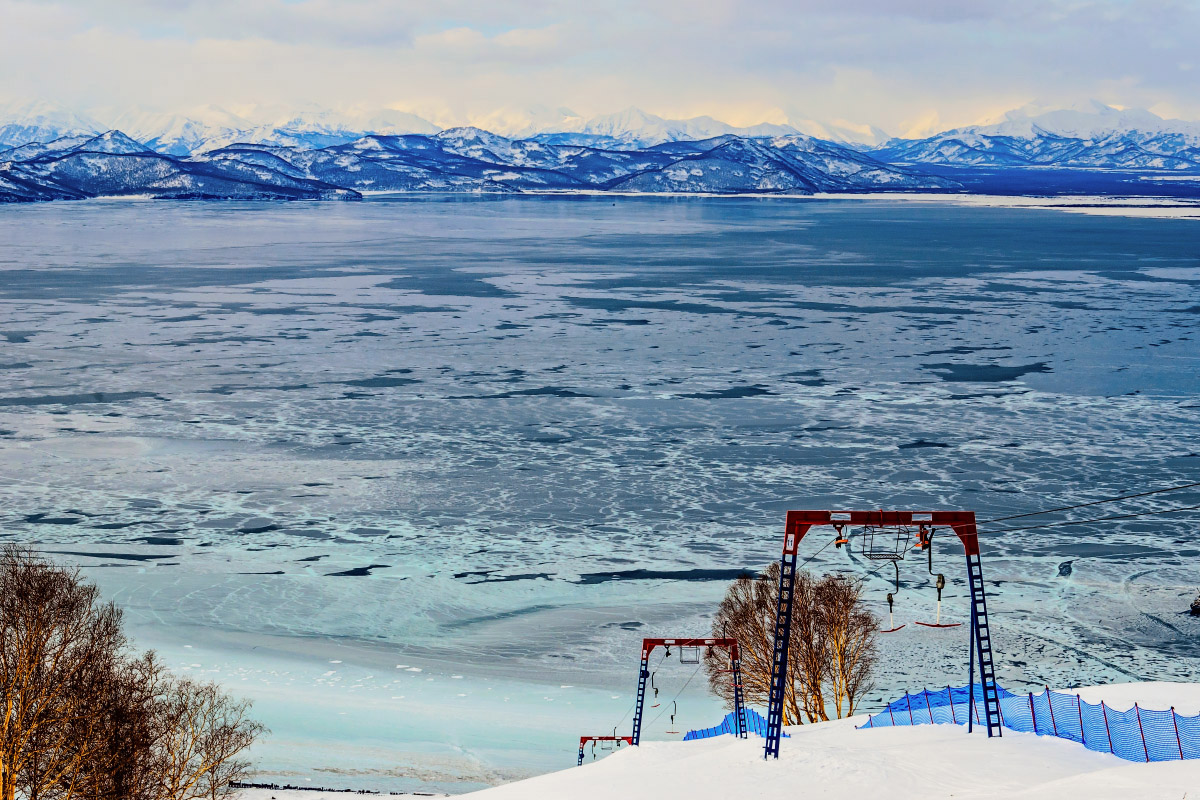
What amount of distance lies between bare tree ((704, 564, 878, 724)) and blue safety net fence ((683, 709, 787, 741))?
6.27 feet

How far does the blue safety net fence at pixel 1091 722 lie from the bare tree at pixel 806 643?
4.41 m

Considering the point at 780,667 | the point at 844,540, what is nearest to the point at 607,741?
the point at 780,667

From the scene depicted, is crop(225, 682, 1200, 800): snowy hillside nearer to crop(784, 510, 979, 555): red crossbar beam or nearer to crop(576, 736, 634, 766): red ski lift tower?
crop(576, 736, 634, 766): red ski lift tower

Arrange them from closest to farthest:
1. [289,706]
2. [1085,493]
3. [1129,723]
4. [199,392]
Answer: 1. [1129,723]
2. [289,706]
3. [1085,493]
4. [199,392]

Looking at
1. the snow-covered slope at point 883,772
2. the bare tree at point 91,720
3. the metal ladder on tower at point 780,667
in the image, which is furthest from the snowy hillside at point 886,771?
the bare tree at point 91,720

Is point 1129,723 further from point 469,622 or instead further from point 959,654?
point 469,622

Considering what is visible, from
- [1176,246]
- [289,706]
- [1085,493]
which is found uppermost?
[1176,246]

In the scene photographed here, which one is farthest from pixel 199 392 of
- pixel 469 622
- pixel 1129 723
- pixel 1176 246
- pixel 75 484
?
pixel 1176 246

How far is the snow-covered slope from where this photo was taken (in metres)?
16.3

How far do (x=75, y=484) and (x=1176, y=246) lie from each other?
11069cm

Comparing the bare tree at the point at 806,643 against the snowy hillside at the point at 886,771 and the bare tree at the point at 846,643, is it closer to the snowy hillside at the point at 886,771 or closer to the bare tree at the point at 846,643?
the bare tree at the point at 846,643

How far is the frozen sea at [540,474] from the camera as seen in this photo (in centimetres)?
2595

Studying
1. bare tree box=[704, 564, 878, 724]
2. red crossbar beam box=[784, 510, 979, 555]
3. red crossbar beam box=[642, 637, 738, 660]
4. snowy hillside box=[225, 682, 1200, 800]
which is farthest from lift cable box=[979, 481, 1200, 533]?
red crossbar beam box=[784, 510, 979, 555]

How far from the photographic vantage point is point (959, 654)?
1062 inches
